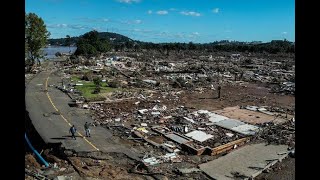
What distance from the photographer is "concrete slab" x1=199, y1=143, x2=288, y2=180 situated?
12.1 m

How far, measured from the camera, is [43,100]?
25328mm

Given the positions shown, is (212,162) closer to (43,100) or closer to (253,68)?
(43,100)

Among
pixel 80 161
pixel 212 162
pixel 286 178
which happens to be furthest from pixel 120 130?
pixel 286 178

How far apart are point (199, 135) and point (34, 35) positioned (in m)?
38.3

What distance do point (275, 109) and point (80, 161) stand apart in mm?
15460

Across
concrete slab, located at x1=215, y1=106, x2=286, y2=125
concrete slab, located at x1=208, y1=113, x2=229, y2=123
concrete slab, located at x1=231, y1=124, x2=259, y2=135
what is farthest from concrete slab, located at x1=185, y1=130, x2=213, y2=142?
concrete slab, located at x1=215, y1=106, x2=286, y2=125

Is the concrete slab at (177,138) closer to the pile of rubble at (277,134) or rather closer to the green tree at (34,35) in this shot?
the pile of rubble at (277,134)

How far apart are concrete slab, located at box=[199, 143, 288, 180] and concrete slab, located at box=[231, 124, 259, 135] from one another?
6.73 feet

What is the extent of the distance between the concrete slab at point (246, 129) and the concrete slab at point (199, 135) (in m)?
1.89

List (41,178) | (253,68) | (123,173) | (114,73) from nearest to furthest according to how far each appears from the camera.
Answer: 1. (41,178)
2. (123,173)
3. (114,73)
4. (253,68)

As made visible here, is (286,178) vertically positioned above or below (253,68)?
below

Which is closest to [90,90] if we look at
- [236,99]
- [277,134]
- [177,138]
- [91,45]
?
[236,99]

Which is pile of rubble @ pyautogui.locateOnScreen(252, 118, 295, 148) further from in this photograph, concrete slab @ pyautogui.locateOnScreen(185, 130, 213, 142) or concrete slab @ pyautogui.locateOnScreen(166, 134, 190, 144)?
concrete slab @ pyautogui.locateOnScreen(166, 134, 190, 144)

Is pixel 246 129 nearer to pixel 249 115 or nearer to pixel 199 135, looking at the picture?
pixel 199 135
